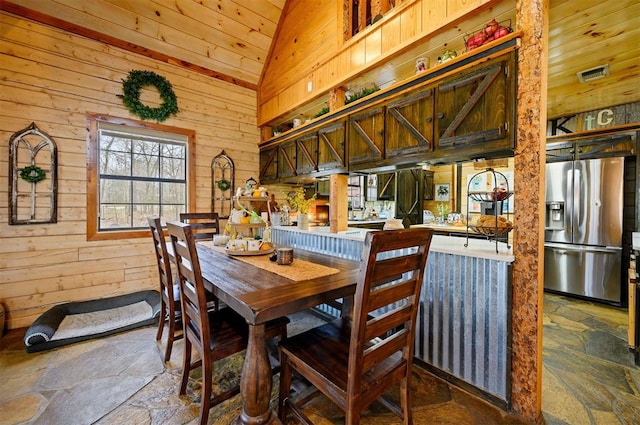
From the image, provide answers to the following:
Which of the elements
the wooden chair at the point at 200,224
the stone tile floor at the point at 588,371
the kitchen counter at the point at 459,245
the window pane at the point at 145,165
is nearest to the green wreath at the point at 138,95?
the window pane at the point at 145,165

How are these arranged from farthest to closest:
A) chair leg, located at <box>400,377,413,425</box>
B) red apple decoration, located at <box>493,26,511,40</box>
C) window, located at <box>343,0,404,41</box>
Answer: window, located at <box>343,0,404,41</box> < red apple decoration, located at <box>493,26,511,40</box> < chair leg, located at <box>400,377,413,425</box>

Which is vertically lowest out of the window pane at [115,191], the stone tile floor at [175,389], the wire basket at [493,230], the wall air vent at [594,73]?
the stone tile floor at [175,389]

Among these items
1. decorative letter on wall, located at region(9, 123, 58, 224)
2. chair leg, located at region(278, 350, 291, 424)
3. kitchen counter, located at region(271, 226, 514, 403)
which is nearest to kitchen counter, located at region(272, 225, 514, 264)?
kitchen counter, located at region(271, 226, 514, 403)

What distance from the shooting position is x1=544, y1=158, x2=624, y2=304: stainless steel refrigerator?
3250mm

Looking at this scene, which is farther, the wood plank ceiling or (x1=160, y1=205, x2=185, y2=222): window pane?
(x1=160, y1=205, x2=185, y2=222): window pane

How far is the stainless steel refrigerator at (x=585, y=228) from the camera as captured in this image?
10.7 feet

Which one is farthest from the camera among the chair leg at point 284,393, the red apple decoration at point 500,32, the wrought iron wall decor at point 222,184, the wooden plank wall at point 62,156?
the wrought iron wall decor at point 222,184

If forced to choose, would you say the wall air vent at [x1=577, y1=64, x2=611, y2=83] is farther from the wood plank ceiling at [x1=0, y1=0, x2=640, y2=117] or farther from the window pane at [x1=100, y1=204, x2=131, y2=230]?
the window pane at [x1=100, y1=204, x2=131, y2=230]

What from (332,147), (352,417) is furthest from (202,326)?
(332,147)

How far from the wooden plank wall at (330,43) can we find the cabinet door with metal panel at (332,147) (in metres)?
0.47

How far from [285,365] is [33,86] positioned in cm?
381

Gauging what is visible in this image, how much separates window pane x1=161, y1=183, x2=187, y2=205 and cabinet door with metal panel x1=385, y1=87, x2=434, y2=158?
299 cm

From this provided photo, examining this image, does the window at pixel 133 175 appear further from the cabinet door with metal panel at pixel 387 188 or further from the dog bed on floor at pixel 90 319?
the cabinet door with metal panel at pixel 387 188

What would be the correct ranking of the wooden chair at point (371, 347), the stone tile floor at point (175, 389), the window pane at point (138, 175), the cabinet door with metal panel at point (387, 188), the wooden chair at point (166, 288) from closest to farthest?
1. the wooden chair at point (371, 347)
2. the stone tile floor at point (175, 389)
3. the wooden chair at point (166, 288)
4. the window pane at point (138, 175)
5. the cabinet door with metal panel at point (387, 188)
